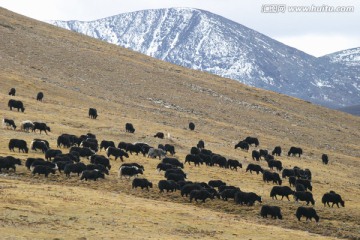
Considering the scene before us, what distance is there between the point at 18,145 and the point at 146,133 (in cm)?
2046

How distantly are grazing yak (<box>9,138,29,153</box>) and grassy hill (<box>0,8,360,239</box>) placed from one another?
55 cm

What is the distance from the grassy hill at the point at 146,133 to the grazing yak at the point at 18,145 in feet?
1.80

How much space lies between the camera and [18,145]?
47.8 metres

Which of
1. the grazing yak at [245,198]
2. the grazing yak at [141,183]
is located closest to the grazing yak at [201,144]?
the grazing yak at [141,183]

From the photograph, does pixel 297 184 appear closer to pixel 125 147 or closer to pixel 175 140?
pixel 125 147

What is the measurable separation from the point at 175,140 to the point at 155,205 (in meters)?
27.6

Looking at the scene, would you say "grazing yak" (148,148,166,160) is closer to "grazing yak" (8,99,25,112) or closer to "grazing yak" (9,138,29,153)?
"grazing yak" (9,138,29,153)

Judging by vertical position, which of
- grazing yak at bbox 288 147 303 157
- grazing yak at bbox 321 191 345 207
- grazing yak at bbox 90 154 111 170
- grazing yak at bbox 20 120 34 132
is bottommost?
grazing yak at bbox 321 191 345 207

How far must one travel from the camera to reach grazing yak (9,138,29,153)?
47.6 metres

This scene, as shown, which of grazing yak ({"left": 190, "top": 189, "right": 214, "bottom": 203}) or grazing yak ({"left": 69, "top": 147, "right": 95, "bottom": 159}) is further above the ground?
grazing yak ({"left": 69, "top": 147, "right": 95, "bottom": 159})

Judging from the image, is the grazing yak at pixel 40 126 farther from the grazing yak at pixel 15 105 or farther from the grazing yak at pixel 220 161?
the grazing yak at pixel 220 161

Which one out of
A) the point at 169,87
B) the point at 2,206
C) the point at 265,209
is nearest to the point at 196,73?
the point at 169,87

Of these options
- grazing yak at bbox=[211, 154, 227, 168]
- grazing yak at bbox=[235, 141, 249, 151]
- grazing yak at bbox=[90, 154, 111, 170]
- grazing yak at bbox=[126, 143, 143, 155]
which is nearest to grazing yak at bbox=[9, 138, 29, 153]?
grazing yak at bbox=[90, 154, 111, 170]

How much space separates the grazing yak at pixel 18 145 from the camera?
47.6 meters
